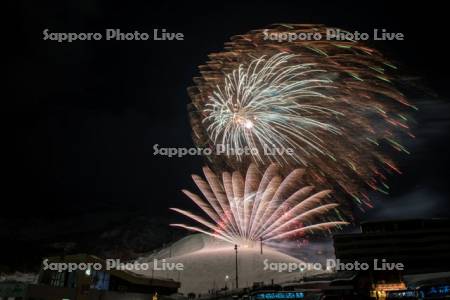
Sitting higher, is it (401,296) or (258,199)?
(258,199)

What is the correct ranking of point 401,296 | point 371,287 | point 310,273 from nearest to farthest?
point 401,296
point 371,287
point 310,273

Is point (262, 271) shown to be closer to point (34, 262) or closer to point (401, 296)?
point (401, 296)

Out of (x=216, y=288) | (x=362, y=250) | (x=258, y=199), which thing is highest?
(x=258, y=199)

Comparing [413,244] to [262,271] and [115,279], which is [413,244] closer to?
[262,271]

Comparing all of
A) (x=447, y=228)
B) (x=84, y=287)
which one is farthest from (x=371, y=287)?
(x=84, y=287)

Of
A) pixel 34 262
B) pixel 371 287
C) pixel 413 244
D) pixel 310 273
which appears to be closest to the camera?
pixel 371 287

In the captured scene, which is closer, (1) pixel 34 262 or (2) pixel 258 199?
(2) pixel 258 199

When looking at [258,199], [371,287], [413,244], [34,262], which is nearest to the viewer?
[371,287]

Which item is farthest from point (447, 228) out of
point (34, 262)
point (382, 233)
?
point (34, 262)

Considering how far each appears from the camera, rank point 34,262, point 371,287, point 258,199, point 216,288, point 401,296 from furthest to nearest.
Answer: point 34,262 → point 216,288 → point 258,199 → point 371,287 → point 401,296
